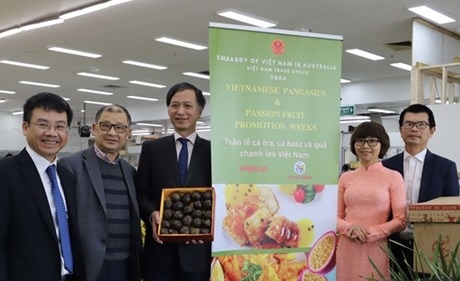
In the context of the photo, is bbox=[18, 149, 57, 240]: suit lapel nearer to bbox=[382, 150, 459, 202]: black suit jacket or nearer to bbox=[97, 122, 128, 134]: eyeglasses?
bbox=[97, 122, 128, 134]: eyeglasses

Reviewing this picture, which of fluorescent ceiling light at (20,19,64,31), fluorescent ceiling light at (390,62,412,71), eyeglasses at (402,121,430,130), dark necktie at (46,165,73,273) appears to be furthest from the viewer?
fluorescent ceiling light at (390,62,412,71)

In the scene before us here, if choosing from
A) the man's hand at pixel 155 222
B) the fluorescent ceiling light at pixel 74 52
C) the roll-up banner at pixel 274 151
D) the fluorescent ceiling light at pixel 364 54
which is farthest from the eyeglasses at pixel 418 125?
the fluorescent ceiling light at pixel 74 52

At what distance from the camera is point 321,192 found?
2.77 m

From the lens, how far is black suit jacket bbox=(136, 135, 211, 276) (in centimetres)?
259

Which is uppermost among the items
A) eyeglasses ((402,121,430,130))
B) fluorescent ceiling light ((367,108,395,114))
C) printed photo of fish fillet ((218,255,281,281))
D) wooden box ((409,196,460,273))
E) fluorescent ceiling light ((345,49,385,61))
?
fluorescent ceiling light ((345,49,385,61))

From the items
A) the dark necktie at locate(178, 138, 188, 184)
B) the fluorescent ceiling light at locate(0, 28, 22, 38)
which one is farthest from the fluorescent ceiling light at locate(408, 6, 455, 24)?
A: the fluorescent ceiling light at locate(0, 28, 22, 38)

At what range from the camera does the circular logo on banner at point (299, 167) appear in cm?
Answer: 273

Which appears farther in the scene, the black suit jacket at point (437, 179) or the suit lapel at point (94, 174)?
the black suit jacket at point (437, 179)

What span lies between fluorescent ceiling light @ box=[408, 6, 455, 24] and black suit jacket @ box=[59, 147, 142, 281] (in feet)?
20.7

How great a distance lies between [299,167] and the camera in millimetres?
2734

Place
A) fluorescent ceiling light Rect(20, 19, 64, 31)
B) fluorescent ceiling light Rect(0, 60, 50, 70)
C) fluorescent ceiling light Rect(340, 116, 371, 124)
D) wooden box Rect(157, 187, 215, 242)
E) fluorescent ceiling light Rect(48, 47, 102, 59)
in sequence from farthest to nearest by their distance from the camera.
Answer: fluorescent ceiling light Rect(340, 116, 371, 124), fluorescent ceiling light Rect(0, 60, 50, 70), fluorescent ceiling light Rect(48, 47, 102, 59), fluorescent ceiling light Rect(20, 19, 64, 31), wooden box Rect(157, 187, 215, 242)

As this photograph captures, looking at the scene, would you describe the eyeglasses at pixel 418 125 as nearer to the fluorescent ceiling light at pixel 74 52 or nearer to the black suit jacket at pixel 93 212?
the black suit jacket at pixel 93 212

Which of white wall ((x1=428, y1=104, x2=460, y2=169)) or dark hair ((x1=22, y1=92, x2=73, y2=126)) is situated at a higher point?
white wall ((x1=428, y1=104, x2=460, y2=169))

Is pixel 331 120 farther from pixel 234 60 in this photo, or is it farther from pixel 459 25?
pixel 459 25
